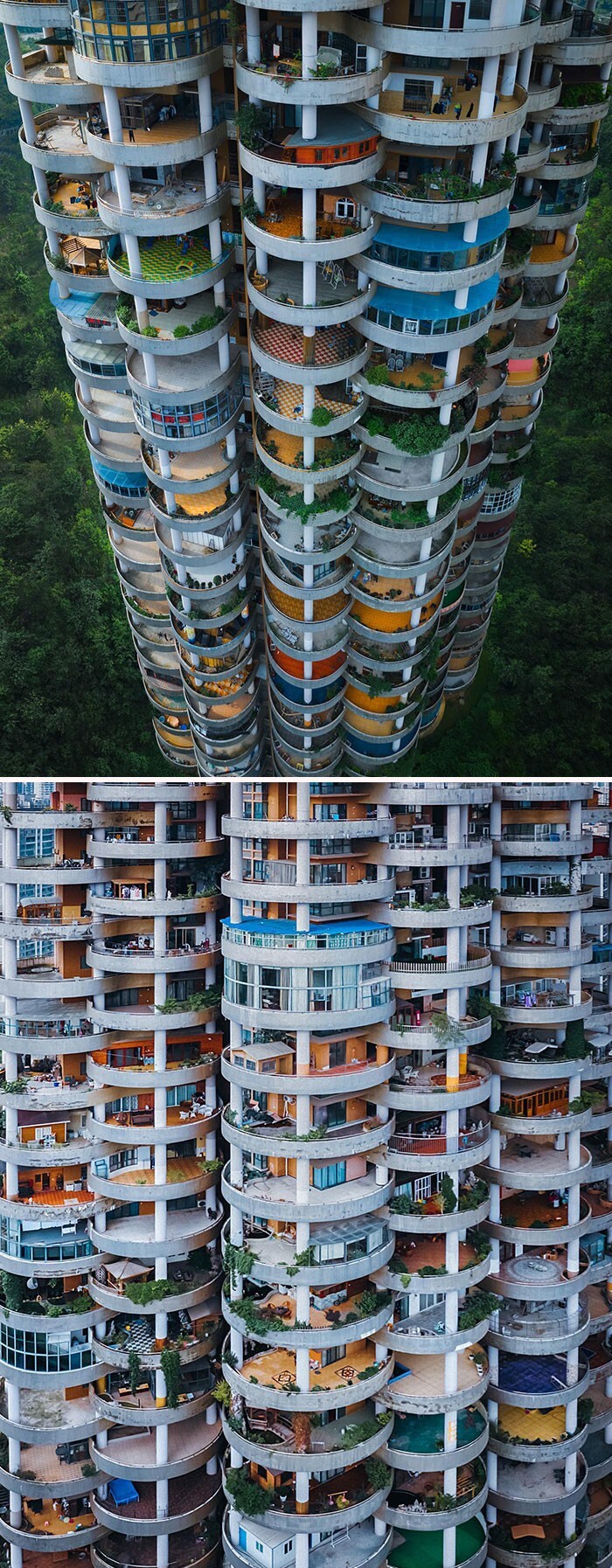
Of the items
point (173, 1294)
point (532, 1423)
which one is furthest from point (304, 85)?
point (532, 1423)

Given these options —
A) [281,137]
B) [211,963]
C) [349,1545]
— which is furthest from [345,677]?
[349,1545]

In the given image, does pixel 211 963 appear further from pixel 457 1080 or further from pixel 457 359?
pixel 457 359

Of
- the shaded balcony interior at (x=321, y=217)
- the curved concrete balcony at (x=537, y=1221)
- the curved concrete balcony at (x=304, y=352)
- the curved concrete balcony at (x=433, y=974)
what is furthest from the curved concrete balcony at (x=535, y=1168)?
the shaded balcony interior at (x=321, y=217)


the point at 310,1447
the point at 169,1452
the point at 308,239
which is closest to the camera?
the point at 308,239

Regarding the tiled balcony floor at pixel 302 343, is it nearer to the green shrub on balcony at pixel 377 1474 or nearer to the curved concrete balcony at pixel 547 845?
the curved concrete balcony at pixel 547 845

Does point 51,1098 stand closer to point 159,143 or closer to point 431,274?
point 431,274

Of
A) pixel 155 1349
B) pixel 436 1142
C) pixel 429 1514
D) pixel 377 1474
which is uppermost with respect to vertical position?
pixel 436 1142

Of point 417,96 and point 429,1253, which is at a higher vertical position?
point 417,96
